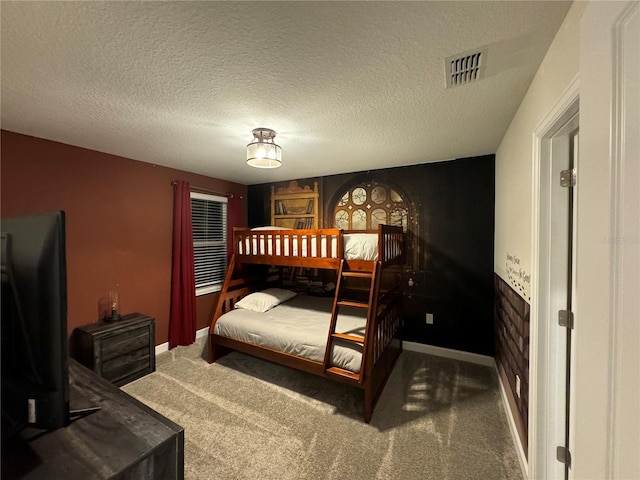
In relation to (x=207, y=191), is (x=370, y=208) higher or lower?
lower

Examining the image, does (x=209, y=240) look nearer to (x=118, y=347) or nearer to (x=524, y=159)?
(x=118, y=347)

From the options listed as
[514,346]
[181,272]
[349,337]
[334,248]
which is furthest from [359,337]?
[181,272]

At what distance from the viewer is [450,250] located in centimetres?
291

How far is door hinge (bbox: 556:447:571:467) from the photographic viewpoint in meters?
1.32

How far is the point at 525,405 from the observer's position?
153 cm

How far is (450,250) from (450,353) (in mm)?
1206

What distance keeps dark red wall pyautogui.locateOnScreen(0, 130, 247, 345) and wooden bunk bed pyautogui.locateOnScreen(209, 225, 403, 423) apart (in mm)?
903

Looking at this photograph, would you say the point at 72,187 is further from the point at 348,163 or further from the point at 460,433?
the point at 460,433

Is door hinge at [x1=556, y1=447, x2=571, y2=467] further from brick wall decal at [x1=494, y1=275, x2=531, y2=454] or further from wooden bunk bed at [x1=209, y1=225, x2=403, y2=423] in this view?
wooden bunk bed at [x1=209, y1=225, x2=403, y2=423]

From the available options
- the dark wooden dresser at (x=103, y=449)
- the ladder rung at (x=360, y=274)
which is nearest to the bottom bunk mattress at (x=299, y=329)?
the ladder rung at (x=360, y=274)

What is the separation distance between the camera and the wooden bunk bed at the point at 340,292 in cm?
209

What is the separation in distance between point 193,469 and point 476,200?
11.1ft

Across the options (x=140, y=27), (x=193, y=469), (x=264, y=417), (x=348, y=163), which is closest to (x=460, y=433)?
(x=264, y=417)

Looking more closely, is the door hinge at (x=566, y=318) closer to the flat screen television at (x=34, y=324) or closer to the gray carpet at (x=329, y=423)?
the gray carpet at (x=329, y=423)
